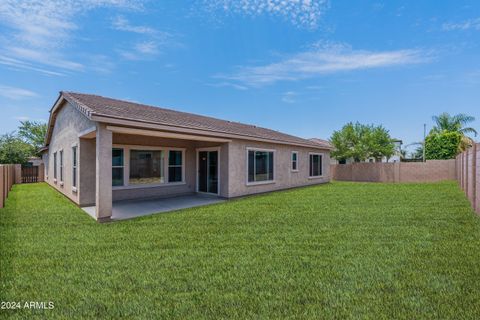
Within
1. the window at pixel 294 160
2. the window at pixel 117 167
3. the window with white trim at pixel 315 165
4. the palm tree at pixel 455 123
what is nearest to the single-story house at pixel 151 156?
the window at pixel 117 167

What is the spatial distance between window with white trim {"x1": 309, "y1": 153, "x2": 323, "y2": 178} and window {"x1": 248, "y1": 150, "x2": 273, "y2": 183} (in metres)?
5.37

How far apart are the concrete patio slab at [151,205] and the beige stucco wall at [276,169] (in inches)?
52.7

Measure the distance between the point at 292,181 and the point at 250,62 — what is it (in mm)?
8587

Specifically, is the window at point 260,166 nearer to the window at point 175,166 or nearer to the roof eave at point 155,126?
the roof eave at point 155,126

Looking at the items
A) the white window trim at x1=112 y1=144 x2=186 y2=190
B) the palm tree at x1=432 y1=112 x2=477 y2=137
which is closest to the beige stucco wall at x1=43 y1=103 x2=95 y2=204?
the white window trim at x1=112 y1=144 x2=186 y2=190

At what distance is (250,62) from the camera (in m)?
18.6

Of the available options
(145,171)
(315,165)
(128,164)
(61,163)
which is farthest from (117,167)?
(315,165)

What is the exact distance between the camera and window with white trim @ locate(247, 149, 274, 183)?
45.3ft

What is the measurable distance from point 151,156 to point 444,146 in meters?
26.8

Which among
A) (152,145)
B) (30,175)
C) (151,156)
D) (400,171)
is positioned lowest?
(30,175)

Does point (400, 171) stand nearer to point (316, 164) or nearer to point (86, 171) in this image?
point (316, 164)

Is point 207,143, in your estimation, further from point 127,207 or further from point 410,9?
point 410,9

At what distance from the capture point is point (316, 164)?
20172 millimetres

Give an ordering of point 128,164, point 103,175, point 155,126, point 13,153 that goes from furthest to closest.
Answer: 1. point 13,153
2. point 128,164
3. point 155,126
4. point 103,175
